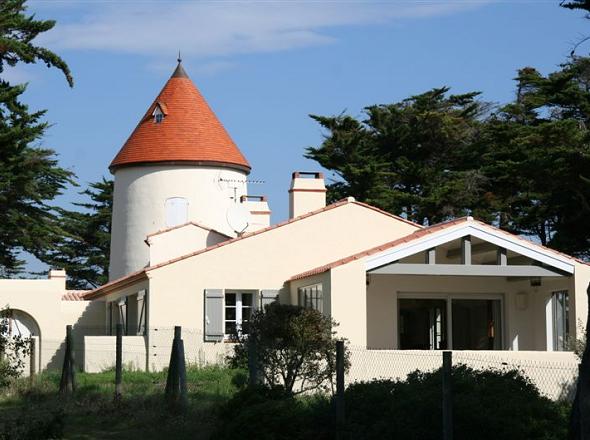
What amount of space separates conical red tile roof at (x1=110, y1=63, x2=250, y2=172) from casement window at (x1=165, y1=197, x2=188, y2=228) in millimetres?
1502

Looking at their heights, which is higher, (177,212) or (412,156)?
(412,156)

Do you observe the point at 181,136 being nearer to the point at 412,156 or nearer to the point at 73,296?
the point at 73,296

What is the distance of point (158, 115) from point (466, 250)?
18.9m

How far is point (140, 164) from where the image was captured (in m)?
41.0

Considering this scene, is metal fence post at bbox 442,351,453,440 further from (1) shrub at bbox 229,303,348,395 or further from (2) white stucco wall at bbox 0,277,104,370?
(2) white stucco wall at bbox 0,277,104,370

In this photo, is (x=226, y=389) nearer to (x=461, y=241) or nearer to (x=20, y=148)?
(x=461, y=241)

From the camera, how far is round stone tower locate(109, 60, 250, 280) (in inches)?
1593

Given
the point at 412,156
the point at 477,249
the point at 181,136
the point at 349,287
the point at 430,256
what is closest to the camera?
the point at 349,287

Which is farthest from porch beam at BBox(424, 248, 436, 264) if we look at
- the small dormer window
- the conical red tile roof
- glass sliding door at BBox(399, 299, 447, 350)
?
the small dormer window

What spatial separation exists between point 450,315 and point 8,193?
25786 millimetres

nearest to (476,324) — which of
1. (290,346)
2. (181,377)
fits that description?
(290,346)

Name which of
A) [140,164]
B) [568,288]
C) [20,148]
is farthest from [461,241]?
[20,148]

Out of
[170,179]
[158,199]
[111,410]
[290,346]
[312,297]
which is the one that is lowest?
[111,410]

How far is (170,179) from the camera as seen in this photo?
40.6m
